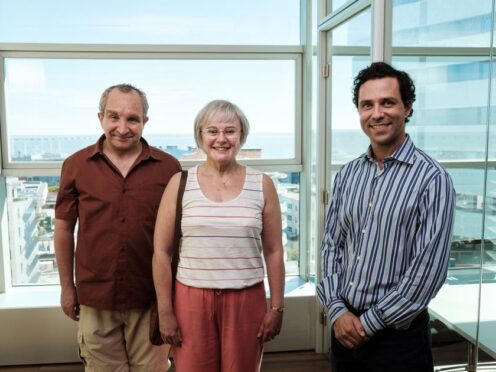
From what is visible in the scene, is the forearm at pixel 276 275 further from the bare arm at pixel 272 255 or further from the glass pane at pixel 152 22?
the glass pane at pixel 152 22

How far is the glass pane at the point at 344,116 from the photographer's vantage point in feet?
8.84

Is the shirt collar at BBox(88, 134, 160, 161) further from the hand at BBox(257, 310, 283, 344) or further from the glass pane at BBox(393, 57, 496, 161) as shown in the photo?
the glass pane at BBox(393, 57, 496, 161)

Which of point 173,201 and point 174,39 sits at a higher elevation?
point 174,39

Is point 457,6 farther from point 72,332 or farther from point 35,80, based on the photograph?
point 72,332

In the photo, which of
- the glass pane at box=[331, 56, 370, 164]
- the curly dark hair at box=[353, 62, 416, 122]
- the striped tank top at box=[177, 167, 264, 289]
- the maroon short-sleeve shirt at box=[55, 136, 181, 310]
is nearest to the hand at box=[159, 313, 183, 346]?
the striped tank top at box=[177, 167, 264, 289]

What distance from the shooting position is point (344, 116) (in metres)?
2.85

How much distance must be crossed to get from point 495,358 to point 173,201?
129cm

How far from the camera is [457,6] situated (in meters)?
1.87

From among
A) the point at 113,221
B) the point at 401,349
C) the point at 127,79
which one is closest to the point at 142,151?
the point at 113,221

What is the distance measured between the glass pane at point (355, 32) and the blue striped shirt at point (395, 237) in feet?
3.71

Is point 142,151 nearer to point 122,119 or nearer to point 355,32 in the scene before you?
point 122,119

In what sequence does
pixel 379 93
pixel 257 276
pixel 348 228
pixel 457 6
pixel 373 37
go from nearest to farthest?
1. pixel 379 93
2. pixel 348 228
3. pixel 257 276
4. pixel 457 6
5. pixel 373 37

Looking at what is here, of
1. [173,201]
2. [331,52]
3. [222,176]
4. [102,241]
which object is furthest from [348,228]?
[331,52]

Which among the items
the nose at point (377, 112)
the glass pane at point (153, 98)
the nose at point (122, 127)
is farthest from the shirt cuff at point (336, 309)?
the glass pane at point (153, 98)
